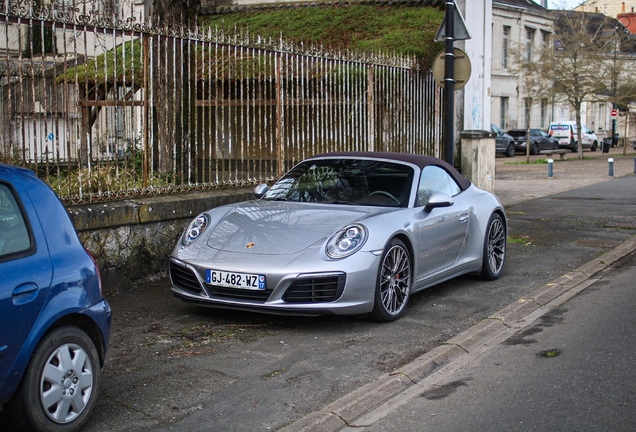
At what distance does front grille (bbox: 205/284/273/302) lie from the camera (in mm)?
6730

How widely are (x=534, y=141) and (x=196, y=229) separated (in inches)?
1570

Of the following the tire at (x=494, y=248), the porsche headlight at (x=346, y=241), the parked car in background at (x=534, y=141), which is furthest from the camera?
the parked car in background at (x=534, y=141)

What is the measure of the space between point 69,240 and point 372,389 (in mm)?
2132

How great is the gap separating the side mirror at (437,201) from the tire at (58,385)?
395 cm

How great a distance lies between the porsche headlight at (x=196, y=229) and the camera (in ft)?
24.4

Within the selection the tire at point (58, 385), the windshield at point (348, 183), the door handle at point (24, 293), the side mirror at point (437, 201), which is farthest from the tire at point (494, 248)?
the door handle at point (24, 293)

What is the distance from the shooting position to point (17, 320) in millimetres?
4203

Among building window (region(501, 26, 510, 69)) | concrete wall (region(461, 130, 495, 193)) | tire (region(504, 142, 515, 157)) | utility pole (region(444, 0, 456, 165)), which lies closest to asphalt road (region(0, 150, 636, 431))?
utility pole (region(444, 0, 456, 165))

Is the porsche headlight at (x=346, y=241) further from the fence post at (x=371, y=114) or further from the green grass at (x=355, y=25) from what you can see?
the green grass at (x=355, y=25)

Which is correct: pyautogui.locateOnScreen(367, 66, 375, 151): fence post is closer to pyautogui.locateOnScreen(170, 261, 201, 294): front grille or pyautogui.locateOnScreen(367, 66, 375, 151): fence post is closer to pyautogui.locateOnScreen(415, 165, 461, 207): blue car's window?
pyautogui.locateOnScreen(415, 165, 461, 207): blue car's window

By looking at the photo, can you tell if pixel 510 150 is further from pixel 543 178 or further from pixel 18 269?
pixel 18 269

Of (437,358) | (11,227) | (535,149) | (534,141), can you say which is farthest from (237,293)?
(535,149)

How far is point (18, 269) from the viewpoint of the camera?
4281 mm

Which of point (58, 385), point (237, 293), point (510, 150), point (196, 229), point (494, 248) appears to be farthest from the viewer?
point (510, 150)
